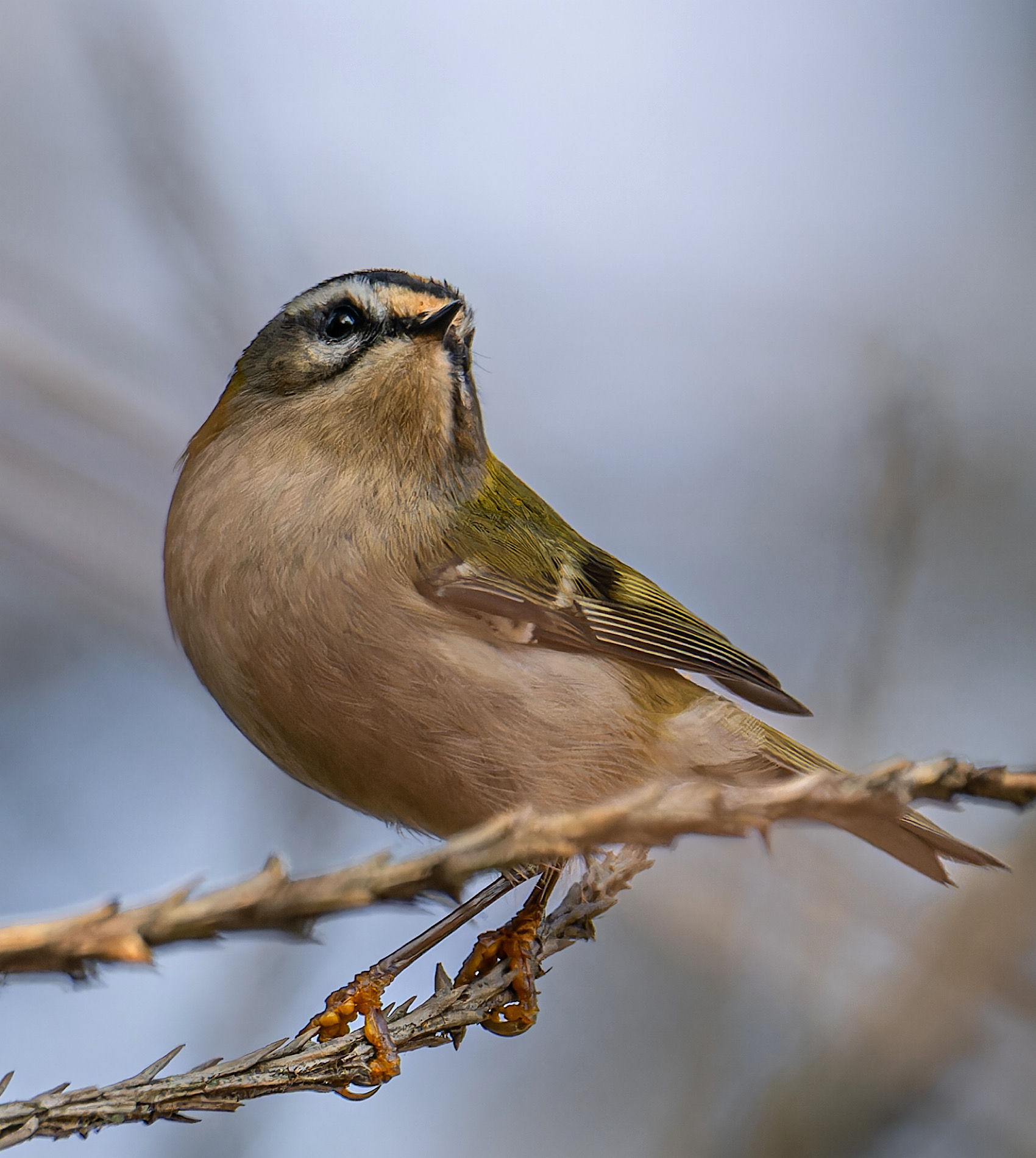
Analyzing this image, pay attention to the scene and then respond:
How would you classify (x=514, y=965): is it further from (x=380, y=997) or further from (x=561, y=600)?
(x=561, y=600)

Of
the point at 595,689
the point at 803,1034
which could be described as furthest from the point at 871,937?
the point at 595,689

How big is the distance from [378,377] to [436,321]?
69 millimetres

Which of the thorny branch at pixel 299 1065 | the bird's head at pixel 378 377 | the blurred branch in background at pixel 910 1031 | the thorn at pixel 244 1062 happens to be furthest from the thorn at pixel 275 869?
the blurred branch in background at pixel 910 1031

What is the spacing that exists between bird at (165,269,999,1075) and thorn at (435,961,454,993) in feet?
0.40

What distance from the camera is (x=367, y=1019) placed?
673 millimetres

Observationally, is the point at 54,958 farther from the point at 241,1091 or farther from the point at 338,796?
the point at 338,796

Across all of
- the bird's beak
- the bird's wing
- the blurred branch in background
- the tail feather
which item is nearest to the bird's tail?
the tail feather

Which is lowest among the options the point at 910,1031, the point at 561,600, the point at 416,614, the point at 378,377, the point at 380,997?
the point at 380,997

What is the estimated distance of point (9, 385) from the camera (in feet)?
4.83

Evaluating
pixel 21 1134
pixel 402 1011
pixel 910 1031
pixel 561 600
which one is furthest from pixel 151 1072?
pixel 910 1031

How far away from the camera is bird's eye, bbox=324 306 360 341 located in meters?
0.98

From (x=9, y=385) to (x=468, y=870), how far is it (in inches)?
55.2

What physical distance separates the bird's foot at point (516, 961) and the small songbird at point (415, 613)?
3.6 inches

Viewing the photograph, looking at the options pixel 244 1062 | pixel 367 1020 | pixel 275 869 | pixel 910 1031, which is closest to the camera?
pixel 275 869
